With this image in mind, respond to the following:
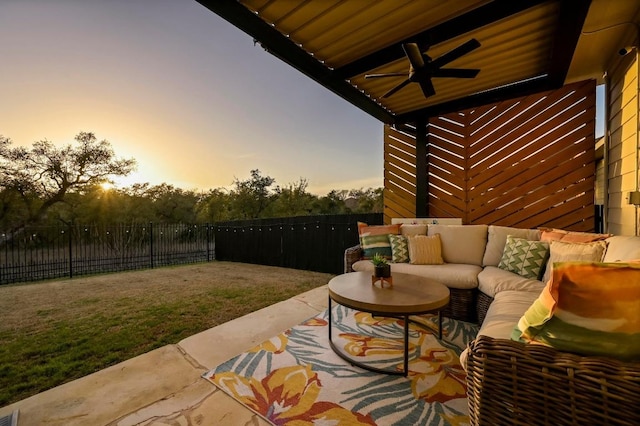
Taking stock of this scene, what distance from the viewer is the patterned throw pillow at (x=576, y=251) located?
211cm

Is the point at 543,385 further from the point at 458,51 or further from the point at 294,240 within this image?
the point at 294,240

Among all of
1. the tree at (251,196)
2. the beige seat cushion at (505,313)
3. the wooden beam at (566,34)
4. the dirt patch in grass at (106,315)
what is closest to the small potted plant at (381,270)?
the beige seat cushion at (505,313)

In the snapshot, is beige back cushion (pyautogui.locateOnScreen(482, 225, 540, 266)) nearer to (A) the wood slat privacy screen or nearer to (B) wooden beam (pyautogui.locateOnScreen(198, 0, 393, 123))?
(A) the wood slat privacy screen

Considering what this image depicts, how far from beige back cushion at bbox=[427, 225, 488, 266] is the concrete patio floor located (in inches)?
96.4

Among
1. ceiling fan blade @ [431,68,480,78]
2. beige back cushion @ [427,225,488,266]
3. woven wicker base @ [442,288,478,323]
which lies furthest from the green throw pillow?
ceiling fan blade @ [431,68,480,78]

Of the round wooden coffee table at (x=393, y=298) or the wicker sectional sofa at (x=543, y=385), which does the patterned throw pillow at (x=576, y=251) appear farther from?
the wicker sectional sofa at (x=543, y=385)

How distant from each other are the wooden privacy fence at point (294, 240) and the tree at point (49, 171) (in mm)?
5284

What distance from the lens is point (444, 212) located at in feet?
14.7

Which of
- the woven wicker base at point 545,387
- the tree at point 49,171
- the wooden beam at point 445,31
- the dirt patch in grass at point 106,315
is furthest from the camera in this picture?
the tree at point 49,171

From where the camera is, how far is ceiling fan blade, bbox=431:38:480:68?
7.49 feet

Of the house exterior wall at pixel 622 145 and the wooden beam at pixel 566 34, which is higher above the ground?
the wooden beam at pixel 566 34

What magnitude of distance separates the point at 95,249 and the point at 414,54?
7.75 meters

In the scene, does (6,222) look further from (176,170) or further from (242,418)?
(242,418)

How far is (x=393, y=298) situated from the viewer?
1.92m
